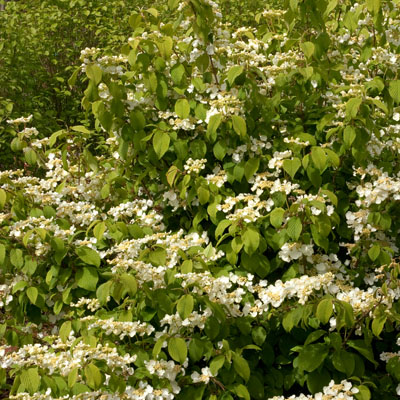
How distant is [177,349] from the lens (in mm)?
2357

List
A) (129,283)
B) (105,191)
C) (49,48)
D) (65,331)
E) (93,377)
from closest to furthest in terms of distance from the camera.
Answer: (93,377)
(129,283)
(65,331)
(105,191)
(49,48)

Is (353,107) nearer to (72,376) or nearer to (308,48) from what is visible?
(308,48)

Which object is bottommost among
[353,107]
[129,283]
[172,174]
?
[129,283]

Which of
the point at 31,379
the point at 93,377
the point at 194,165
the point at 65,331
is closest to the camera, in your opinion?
the point at 93,377

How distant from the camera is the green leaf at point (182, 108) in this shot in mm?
3021

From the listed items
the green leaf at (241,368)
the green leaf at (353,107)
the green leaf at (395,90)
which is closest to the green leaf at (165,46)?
the green leaf at (353,107)

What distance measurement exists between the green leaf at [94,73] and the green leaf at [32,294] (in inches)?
37.1

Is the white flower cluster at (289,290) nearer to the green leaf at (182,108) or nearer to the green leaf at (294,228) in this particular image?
the green leaf at (294,228)

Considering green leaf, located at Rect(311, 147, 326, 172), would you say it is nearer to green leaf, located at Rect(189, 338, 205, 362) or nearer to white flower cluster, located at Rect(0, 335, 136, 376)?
green leaf, located at Rect(189, 338, 205, 362)

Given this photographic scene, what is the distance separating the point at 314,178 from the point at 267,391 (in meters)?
0.94

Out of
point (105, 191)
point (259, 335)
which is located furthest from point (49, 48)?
point (259, 335)

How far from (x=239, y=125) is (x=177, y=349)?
1.01m

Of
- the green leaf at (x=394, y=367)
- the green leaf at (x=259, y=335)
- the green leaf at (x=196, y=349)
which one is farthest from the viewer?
the green leaf at (x=259, y=335)

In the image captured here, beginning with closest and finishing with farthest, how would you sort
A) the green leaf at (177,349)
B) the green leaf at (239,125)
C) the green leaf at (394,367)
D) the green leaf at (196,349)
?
the green leaf at (177,349) → the green leaf at (196,349) → the green leaf at (394,367) → the green leaf at (239,125)
